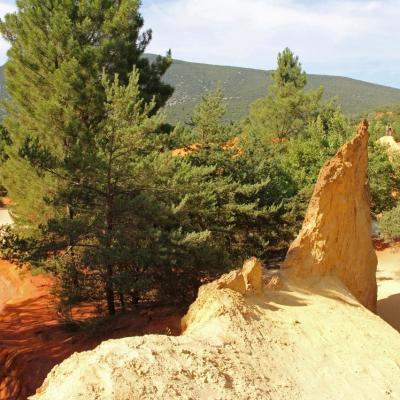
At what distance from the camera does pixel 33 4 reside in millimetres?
17125

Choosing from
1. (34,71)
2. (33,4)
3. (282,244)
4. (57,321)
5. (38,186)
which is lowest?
(57,321)

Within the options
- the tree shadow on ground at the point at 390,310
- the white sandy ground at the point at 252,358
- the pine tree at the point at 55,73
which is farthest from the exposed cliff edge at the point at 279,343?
the pine tree at the point at 55,73

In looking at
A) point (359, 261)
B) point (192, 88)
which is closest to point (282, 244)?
point (359, 261)

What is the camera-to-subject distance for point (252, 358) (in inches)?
242

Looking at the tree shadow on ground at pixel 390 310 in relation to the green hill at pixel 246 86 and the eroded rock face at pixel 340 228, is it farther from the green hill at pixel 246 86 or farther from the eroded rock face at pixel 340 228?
the green hill at pixel 246 86

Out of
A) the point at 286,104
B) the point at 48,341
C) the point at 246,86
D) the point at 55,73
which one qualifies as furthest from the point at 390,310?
the point at 246,86

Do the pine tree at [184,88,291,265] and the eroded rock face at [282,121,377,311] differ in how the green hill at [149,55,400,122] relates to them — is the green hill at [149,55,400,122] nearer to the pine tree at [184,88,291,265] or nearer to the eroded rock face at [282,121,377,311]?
the pine tree at [184,88,291,265]

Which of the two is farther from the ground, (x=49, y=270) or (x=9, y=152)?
(x=9, y=152)

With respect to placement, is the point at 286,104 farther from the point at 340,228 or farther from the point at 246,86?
the point at 246,86

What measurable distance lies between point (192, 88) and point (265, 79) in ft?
71.1

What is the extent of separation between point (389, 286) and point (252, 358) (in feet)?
46.6

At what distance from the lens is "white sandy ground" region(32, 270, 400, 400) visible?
4.73 metres

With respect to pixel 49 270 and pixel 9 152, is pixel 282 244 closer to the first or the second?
pixel 49 270

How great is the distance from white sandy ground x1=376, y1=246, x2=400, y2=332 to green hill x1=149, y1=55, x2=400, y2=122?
84.3 metres
